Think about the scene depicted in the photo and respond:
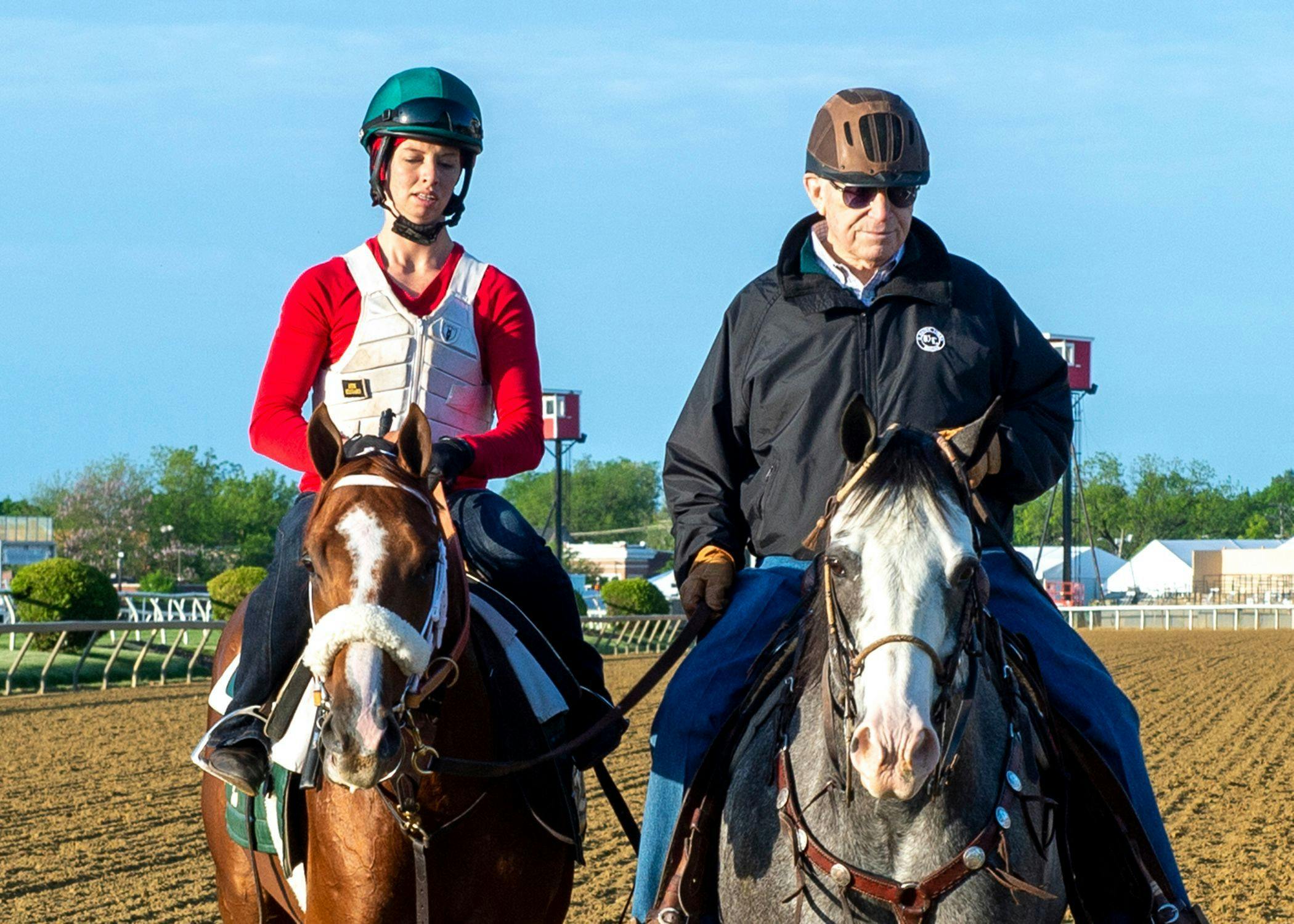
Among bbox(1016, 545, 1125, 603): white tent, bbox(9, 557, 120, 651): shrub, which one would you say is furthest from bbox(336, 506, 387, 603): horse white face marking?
bbox(1016, 545, 1125, 603): white tent

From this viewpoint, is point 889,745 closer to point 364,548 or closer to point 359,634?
point 359,634

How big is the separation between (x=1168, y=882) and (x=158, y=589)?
4946 centimetres

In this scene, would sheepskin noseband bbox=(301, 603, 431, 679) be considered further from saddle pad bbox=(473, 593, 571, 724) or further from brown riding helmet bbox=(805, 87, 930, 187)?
brown riding helmet bbox=(805, 87, 930, 187)

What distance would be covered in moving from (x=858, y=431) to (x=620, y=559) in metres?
96.7

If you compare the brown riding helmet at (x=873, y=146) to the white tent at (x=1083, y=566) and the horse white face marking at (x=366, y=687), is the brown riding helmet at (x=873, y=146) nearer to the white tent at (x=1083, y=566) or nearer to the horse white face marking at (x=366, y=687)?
the horse white face marking at (x=366, y=687)

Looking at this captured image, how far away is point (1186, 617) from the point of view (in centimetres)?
5041

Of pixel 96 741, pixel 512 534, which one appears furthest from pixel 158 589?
pixel 512 534

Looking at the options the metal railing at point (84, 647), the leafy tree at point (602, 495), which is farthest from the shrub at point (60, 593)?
the leafy tree at point (602, 495)

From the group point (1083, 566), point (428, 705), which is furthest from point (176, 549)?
point (428, 705)

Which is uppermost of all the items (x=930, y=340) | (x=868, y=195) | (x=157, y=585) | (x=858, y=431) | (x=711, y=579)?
(x=868, y=195)

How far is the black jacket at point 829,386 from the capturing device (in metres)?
4.23

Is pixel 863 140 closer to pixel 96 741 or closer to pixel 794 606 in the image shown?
pixel 794 606

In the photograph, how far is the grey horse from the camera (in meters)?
3.13

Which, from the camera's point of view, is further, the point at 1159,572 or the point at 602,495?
the point at 602,495
